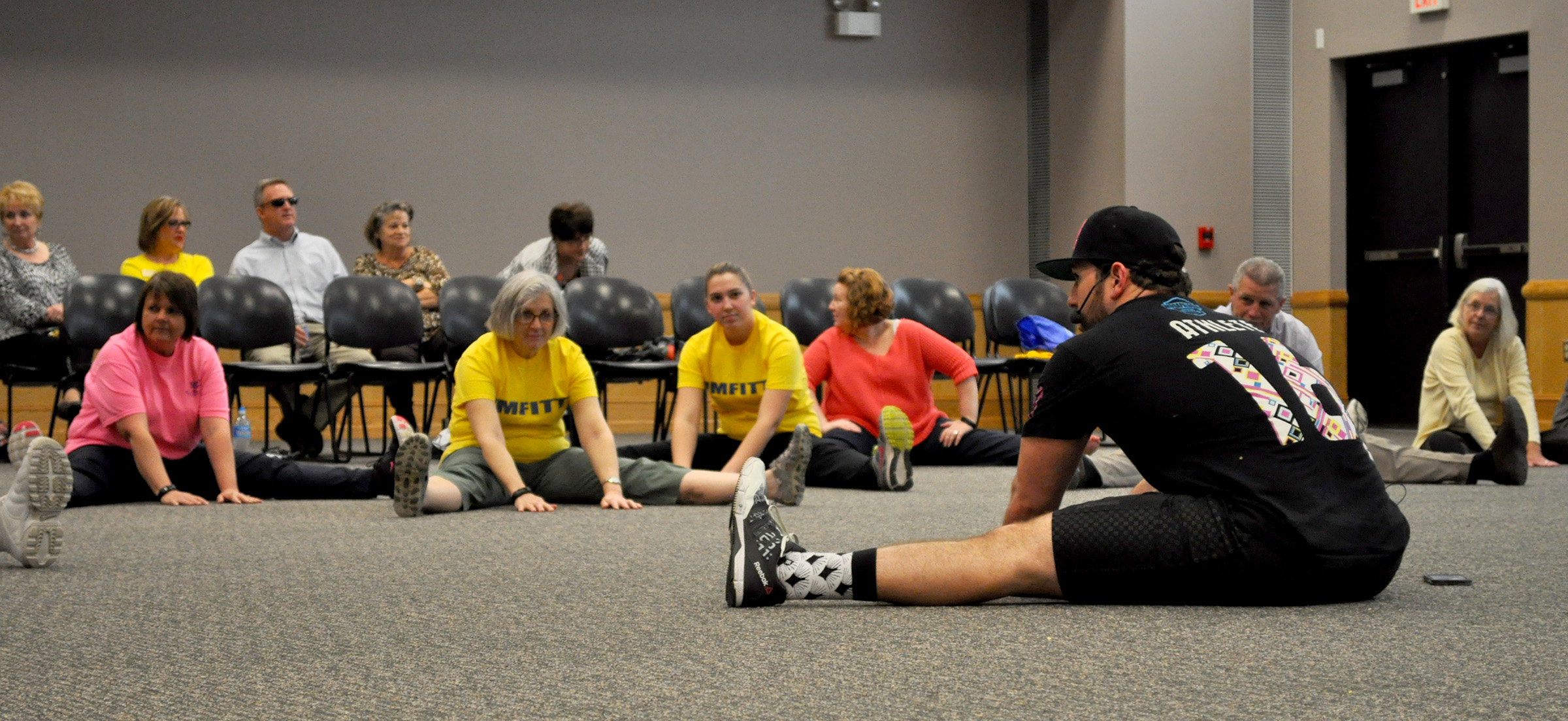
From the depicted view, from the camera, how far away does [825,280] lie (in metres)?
7.14

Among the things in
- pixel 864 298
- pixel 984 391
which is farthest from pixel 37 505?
pixel 984 391

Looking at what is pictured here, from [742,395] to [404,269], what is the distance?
2.52 meters

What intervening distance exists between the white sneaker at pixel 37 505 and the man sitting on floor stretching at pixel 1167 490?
4.59 feet

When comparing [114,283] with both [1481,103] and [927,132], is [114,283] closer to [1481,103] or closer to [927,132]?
[927,132]

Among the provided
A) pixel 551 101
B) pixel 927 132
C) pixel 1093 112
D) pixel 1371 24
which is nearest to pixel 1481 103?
pixel 1371 24

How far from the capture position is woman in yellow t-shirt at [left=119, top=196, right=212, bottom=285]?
6266 millimetres

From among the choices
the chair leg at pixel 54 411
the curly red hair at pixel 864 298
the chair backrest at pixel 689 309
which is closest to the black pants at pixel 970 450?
the curly red hair at pixel 864 298

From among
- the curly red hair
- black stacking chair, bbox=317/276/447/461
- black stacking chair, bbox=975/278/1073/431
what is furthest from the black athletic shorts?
black stacking chair, bbox=975/278/1073/431

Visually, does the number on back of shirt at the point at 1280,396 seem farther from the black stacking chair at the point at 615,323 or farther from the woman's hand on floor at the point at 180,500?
the black stacking chair at the point at 615,323

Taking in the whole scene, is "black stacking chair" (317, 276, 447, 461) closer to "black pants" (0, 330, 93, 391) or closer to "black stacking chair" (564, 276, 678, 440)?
"black stacking chair" (564, 276, 678, 440)

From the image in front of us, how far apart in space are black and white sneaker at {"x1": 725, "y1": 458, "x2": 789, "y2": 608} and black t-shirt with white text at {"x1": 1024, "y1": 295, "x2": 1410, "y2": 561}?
1.50 feet

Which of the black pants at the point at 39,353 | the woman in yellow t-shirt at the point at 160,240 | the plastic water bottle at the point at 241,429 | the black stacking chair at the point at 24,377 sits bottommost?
the plastic water bottle at the point at 241,429

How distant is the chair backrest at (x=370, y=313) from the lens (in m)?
6.12

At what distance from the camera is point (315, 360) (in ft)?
21.6
